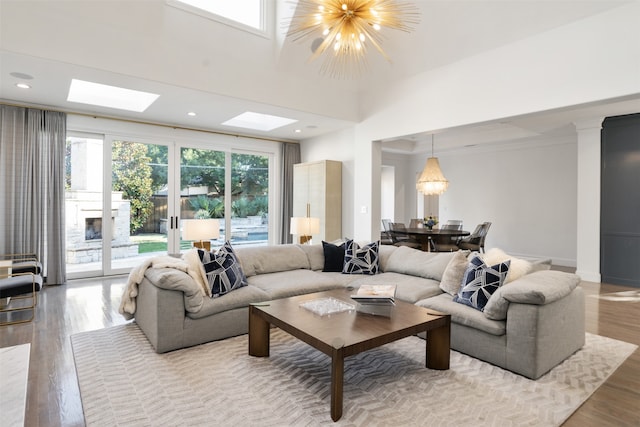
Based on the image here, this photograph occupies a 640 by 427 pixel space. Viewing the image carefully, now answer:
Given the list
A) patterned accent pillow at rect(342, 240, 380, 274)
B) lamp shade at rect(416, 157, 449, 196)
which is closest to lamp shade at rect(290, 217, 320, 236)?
patterned accent pillow at rect(342, 240, 380, 274)

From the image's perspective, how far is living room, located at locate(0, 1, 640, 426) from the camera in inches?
142

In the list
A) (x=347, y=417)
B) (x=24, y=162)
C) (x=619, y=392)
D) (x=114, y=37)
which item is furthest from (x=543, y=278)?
(x=24, y=162)

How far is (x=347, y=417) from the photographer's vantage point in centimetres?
204

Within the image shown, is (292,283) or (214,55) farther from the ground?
(214,55)

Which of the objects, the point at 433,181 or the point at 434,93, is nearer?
the point at 434,93

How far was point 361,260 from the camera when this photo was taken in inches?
168

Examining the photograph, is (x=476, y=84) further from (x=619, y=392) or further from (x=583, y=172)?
(x=619, y=392)

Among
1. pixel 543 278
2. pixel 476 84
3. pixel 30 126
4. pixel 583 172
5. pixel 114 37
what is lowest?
pixel 543 278

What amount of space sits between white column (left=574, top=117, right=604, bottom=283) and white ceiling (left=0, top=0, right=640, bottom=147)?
381 mm

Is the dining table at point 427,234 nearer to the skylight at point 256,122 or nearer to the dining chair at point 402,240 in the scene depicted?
the dining chair at point 402,240

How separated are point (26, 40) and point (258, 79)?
8.45 ft

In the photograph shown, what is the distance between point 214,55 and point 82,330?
3.57m

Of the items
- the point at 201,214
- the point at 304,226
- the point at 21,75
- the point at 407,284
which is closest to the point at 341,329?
the point at 407,284

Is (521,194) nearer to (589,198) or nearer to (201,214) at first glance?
(589,198)
